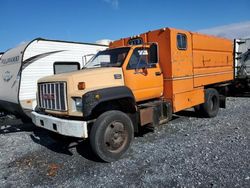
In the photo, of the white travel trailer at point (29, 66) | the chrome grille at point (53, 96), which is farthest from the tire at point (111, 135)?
the white travel trailer at point (29, 66)

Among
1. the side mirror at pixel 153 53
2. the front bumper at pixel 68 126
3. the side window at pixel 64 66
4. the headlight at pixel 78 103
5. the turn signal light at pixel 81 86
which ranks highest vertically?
the side mirror at pixel 153 53

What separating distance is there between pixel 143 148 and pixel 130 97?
1.28 m

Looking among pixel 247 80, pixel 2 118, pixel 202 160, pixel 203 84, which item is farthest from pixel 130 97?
pixel 247 80

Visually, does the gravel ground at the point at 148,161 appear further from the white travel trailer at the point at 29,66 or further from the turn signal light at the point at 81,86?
the turn signal light at the point at 81,86

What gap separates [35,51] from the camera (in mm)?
8156

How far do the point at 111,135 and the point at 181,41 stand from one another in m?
3.58

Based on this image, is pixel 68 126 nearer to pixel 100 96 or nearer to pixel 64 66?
pixel 100 96

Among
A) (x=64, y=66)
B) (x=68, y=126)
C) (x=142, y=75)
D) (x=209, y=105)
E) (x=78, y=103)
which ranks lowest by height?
(x=209, y=105)

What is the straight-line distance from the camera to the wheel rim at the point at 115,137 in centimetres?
537

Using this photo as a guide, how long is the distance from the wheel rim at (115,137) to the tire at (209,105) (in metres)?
4.16

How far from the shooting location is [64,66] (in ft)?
30.2

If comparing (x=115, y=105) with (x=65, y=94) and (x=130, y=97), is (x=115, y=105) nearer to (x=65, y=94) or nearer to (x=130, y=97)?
(x=130, y=97)

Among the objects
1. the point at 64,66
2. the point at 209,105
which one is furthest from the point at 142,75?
the point at 64,66

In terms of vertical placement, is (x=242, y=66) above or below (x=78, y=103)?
above
